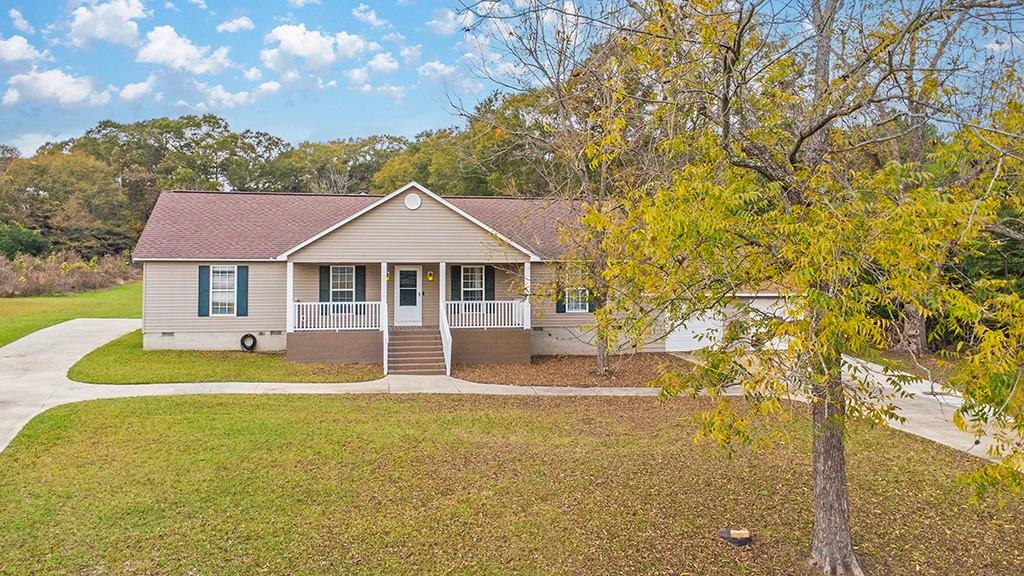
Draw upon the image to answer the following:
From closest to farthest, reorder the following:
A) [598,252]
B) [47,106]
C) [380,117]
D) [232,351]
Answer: [598,252] < [232,351] < [380,117] < [47,106]

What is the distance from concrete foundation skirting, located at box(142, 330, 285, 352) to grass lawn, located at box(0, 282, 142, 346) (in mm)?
4372

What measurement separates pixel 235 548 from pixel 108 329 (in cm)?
1947

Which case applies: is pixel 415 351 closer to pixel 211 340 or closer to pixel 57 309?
pixel 211 340

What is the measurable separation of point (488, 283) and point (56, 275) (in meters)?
29.3

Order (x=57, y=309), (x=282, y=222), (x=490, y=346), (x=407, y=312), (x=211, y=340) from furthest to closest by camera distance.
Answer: (x=57, y=309) < (x=282, y=222) < (x=407, y=312) < (x=211, y=340) < (x=490, y=346)

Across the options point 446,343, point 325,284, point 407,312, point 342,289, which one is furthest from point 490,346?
point 325,284

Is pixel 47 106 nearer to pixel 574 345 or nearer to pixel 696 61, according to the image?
pixel 574 345

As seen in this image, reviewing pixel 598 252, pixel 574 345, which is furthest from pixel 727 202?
pixel 574 345

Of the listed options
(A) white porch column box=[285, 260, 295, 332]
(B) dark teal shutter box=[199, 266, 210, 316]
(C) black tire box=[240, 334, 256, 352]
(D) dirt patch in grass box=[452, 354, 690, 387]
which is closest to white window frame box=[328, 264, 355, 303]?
(A) white porch column box=[285, 260, 295, 332]

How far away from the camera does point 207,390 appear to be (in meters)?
12.4

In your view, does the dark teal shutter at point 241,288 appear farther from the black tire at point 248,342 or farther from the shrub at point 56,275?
the shrub at point 56,275

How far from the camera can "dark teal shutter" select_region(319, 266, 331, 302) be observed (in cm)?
1786

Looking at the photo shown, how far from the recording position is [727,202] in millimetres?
4082

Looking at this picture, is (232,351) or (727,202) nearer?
(727,202)
